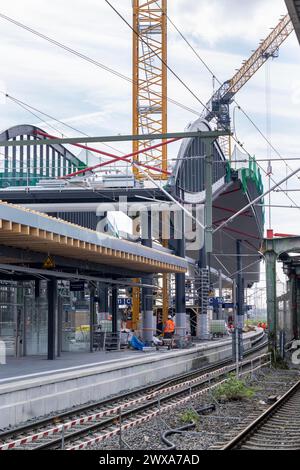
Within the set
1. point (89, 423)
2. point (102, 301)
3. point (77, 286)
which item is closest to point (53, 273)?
point (77, 286)

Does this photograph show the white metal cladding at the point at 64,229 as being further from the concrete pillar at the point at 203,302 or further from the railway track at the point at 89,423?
the concrete pillar at the point at 203,302

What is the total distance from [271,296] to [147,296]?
36.5ft

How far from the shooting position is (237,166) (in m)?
61.2

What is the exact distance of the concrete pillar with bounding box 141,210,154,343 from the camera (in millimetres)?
38219

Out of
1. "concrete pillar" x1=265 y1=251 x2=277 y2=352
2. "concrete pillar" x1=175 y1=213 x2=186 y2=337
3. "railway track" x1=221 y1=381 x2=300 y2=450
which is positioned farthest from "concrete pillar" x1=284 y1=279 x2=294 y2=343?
"railway track" x1=221 y1=381 x2=300 y2=450

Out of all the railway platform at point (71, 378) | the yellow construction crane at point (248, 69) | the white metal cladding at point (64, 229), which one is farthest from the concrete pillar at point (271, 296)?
the yellow construction crane at point (248, 69)

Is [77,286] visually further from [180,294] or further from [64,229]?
[180,294]

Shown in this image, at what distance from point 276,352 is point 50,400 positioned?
14.1 metres

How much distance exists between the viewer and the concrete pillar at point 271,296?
31.1m

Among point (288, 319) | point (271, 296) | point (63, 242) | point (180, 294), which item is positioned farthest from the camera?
point (180, 294)

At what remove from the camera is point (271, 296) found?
31.8 meters

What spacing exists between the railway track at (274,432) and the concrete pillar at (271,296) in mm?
11261

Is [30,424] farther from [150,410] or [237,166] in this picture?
[237,166]

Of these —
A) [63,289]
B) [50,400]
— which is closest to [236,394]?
[50,400]
